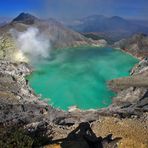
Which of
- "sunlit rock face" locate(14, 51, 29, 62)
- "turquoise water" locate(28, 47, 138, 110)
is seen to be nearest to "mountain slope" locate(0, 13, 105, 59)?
"turquoise water" locate(28, 47, 138, 110)

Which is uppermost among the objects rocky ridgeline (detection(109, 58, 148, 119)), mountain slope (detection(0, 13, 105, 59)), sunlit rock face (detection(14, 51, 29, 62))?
mountain slope (detection(0, 13, 105, 59))

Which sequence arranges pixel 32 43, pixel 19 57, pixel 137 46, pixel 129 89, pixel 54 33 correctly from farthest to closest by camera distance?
pixel 54 33 < pixel 32 43 < pixel 137 46 < pixel 19 57 < pixel 129 89

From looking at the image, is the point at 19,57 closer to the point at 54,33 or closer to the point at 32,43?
the point at 32,43

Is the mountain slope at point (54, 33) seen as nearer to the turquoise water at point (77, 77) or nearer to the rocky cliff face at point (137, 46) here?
the turquoise water at point (77, 77)

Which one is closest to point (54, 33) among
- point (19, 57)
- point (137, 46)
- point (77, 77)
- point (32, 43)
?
point (32, 43)

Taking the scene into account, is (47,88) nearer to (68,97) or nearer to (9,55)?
(68,97)

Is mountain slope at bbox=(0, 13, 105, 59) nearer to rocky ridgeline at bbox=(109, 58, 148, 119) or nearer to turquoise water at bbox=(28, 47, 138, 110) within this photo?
turquoise water at bbox=(28, 47, 138, 110)
